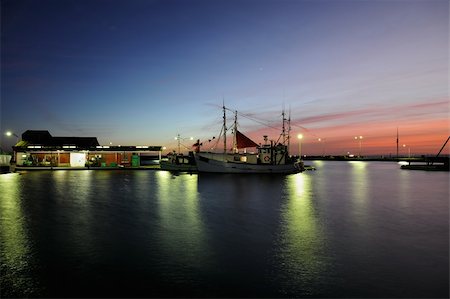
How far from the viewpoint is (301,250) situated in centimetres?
1171

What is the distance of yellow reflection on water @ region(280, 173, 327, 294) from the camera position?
895 centimetres

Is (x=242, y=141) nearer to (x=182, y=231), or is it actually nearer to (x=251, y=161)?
(x=251, y=161)

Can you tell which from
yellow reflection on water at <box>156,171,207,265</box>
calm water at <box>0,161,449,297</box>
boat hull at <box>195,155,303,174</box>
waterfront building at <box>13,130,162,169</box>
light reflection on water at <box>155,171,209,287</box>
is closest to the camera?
calm water at <box>0,161,449,297</box>

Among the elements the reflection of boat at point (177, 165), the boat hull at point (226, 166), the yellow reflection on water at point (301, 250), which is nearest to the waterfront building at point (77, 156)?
the reflection of boat at point (177, 165)

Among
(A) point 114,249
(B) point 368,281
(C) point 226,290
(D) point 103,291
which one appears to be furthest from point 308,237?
(D) point 103,291

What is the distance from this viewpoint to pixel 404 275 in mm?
9391

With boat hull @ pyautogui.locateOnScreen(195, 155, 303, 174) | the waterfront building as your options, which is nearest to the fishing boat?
boat hull @ pyautogui.locateOnScreen(195, 155, 303, 174)

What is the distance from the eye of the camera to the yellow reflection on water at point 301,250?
29.4 feet

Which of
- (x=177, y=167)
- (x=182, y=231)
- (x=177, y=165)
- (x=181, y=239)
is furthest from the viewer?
(x=177, y=165)

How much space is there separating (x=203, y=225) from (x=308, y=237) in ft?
17.6

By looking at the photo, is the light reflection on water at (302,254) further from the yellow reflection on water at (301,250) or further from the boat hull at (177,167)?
the boat hull at (177,167)

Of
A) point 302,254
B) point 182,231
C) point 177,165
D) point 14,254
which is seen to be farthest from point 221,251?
point 177,165

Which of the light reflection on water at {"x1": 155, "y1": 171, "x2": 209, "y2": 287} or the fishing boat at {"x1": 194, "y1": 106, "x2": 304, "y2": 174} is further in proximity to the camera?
the fishing boat at {"x1": 194, "y1": 106, "x2": 304, "y2": 174}

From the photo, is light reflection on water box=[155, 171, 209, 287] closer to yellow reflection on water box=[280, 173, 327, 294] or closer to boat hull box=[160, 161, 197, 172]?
yellow reflection on water box=[280, 173, 327, 294]
